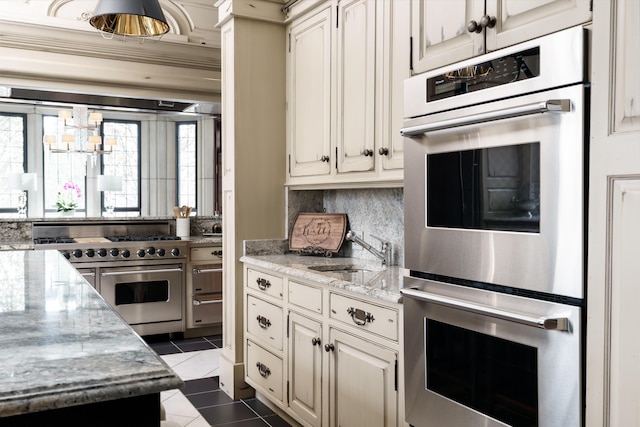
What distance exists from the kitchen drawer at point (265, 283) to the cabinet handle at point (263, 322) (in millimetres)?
155

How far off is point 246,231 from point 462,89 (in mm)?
2007

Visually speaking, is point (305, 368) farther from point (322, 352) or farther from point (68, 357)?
point (68, 357)

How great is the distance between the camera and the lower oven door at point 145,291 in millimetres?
4938

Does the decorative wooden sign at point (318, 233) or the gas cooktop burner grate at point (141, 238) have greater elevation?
the decorative wooden sign at point (318, 233)

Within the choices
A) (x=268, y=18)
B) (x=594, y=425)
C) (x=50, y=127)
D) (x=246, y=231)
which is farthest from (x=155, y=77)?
(x=50, y=127)

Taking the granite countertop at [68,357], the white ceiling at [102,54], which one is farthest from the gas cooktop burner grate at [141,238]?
the granite countertop at [68,357]

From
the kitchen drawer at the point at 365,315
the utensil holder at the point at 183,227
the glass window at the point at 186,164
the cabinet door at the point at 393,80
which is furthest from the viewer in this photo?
the glass window at the point at 186,164

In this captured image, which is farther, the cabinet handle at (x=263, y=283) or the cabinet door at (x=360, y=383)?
the cabinet handle at (x=263, y=283)

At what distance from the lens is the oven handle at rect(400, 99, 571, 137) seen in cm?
161

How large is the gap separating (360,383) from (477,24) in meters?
1.48

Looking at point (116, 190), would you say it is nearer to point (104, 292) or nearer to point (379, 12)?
point (104, 292)

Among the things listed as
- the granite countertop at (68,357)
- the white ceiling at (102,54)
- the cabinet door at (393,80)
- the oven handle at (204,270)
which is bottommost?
the oven handle at (204,270)

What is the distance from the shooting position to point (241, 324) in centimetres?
375

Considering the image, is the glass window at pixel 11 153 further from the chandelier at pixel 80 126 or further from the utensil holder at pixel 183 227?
the utensil holder at pixel 183 227
